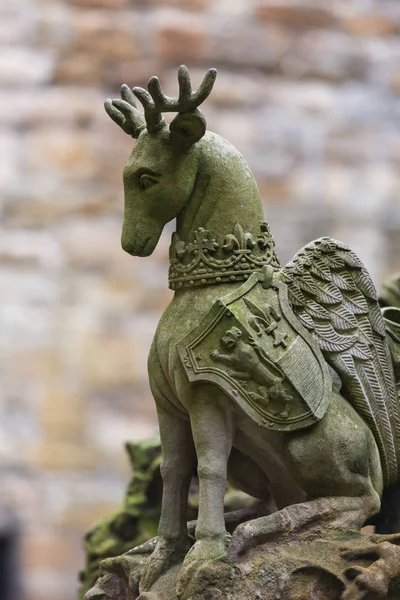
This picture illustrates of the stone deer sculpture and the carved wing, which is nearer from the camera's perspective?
the stone deer sculpture

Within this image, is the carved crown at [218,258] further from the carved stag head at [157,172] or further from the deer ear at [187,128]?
the deer ear at [187,128]

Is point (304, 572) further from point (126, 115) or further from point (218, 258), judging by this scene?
point (126, 115)

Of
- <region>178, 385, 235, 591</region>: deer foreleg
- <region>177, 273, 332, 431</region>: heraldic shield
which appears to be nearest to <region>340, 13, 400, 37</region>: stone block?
<region>177, 273, 332, 431</region>: heraldic shield

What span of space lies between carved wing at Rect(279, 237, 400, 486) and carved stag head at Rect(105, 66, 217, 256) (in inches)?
12.1

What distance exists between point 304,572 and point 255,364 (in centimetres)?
44

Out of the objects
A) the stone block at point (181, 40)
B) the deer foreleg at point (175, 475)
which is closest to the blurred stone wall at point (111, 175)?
the stone block at point (181, 40)

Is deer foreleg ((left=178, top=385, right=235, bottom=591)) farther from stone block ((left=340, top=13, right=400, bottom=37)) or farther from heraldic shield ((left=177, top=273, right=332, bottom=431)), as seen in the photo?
stone block ((left=340, top=13, right=400, bottom=37))

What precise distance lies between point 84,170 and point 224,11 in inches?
41.6

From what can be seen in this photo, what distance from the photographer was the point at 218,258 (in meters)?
2.42

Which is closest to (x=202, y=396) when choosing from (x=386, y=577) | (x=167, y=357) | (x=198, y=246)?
(x=167, y=357)

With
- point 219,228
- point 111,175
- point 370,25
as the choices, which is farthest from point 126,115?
point 370,25

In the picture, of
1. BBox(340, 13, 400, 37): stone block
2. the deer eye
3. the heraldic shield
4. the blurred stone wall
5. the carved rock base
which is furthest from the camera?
BBox(340, 13, 400, 37): stone block

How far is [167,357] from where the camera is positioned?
2422 mm

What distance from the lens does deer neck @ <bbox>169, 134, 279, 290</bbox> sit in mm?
2418
